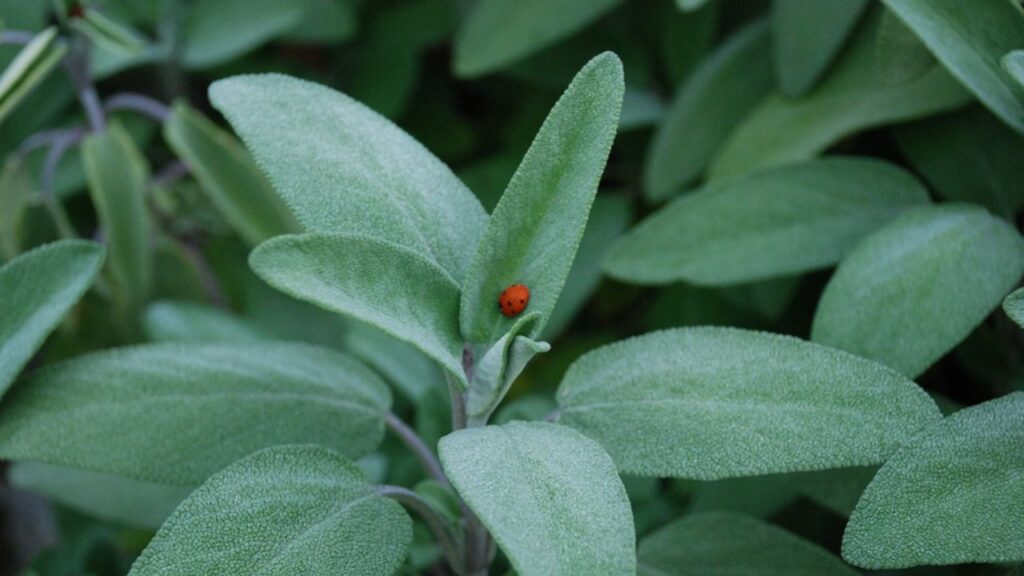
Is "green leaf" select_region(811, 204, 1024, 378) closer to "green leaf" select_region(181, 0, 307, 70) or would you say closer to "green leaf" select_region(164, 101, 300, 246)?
"green leaf" select_region(164, 101, 300, 246)

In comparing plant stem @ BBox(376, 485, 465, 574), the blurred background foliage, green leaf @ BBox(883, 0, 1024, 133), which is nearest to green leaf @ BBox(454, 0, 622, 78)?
the blurred background foliage

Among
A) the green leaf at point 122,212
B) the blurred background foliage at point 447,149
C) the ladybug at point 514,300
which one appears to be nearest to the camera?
the ladybug at point 514,300

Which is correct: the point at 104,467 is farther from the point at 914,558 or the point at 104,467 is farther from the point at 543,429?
the point at 914,558

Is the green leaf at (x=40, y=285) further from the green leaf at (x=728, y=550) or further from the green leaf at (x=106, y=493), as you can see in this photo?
the green leaf at (x=728, y=550)

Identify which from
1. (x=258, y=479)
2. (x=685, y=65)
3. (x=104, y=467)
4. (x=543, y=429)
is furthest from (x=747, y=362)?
(x=685, y=65)

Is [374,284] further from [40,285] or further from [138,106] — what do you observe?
[138,106]

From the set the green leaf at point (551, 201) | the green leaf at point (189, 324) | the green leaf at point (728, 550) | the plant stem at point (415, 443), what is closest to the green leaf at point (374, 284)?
the green leaf at point (551, 201)

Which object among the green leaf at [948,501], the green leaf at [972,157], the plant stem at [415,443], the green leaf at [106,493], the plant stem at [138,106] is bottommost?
the green leaf at [106,493]
